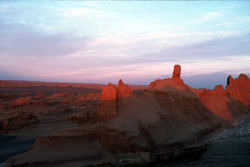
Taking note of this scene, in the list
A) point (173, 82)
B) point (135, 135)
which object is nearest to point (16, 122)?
point (135, 135)

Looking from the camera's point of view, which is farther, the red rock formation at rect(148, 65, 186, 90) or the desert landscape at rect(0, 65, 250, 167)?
the red rock formation at rect(148, 65, 186, 90)

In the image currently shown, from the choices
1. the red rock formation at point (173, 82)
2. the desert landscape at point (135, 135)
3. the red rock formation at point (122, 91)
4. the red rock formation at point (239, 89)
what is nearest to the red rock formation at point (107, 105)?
the desert landscape at point (135, 135)

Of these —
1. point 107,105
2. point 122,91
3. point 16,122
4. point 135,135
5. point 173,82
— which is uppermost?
point 173,82

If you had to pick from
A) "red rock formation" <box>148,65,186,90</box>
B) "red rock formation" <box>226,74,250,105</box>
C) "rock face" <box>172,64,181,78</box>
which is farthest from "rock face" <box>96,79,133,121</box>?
"red rock formation" <box>226,74,250,105</box>

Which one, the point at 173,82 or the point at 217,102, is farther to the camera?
the point at 217,102

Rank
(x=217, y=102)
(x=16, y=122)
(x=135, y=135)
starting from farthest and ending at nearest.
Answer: (x=217, y=102) < (x=16, y=122) < (x=135, y=135)

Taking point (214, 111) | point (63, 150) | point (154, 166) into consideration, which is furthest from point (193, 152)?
point (214, 111)

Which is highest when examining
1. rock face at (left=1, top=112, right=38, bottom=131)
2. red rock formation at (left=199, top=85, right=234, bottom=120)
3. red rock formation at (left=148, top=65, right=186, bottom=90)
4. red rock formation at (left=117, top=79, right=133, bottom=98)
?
red rock formation at (left=148, top=65, right=186, bottom=90)

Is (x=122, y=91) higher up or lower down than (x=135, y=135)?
higher up

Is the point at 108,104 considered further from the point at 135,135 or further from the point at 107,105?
the point at 135,135

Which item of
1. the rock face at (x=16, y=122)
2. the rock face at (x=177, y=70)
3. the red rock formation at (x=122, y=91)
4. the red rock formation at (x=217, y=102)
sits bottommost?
the rock face at (x=16, y=122)

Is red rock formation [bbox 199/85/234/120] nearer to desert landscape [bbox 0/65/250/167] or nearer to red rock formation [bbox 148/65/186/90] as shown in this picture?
desert landscape [bbox 0/65/250/167]

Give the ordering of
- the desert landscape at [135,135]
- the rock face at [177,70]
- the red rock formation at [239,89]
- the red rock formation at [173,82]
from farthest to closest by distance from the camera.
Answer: the red rock formation at [239,89], the rock face at [177,70], the red rock formation at [173,82], the desert landscape at [135,135]

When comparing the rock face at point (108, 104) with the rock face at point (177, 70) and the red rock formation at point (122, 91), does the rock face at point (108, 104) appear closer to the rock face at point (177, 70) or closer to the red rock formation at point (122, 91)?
the red rock formation at point (122, 91)
